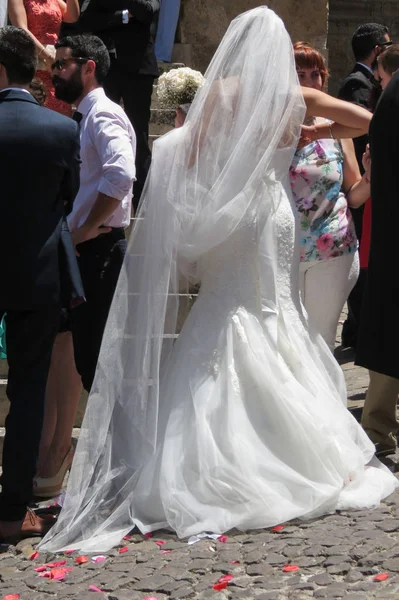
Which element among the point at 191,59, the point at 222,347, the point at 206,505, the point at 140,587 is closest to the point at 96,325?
the point at 222,347

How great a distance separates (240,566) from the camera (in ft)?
15.0

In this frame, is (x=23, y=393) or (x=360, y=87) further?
(x=360, y=87)

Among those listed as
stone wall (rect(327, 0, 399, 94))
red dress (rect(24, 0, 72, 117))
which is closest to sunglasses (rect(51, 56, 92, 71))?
red dress (rect(24, 0, 72, 117))

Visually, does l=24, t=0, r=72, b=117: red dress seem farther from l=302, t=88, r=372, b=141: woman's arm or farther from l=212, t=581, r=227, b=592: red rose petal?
l=212, t=581, r=227, b=592: red rose petal

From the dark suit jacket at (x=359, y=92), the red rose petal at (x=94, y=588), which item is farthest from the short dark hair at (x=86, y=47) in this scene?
the dark suit jacket at (x=359, y=92)

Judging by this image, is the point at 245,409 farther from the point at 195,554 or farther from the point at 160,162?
the point at 160,162

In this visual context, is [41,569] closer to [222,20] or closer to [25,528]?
[25,528]

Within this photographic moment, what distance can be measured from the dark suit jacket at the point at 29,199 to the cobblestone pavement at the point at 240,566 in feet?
3.42

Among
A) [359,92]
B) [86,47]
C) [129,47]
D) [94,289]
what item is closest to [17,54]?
[86,47]

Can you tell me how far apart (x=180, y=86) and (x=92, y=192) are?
62 cm

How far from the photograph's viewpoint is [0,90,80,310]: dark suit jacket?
486cm

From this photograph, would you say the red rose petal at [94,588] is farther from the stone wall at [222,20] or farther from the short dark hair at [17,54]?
Answer: the stone wall at [222,20]

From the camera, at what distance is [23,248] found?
4863 mm

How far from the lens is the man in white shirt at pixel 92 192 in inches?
220
